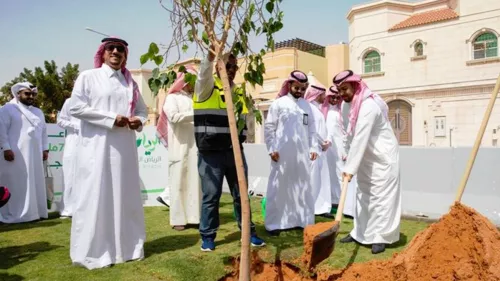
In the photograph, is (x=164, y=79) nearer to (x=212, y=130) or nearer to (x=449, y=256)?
(x=212, y=130)

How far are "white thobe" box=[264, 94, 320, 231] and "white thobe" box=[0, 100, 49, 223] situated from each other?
3.62 meters

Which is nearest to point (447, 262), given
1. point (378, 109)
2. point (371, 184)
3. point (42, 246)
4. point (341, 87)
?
point (371, 184)

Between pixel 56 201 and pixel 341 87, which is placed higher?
pixel 341 87

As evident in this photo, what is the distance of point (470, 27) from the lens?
22.0 meters

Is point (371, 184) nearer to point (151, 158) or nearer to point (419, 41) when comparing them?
point (151, 158)

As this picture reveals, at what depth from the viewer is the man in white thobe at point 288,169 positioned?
4.81 m

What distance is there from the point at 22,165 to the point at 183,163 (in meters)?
2.61

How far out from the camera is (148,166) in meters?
7.15

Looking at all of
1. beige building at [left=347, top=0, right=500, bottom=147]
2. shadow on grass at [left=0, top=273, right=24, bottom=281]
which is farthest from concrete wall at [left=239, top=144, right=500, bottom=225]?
beige building at [left=347, top=0, right=500, bottom=147]

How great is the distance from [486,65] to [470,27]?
7.23 ft

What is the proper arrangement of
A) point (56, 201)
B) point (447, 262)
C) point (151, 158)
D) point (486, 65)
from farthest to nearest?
1. point (486, 65)
2. point (151, 158)
3. point (56, 201)
4. point (447, 262)

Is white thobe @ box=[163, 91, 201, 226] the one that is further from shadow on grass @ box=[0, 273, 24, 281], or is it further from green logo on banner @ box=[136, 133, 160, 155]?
shadow on grass @ box=[0, 273, 24, 281]

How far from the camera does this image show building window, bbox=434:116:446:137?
22122 millimetres

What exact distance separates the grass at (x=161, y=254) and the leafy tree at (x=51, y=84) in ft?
60.1
